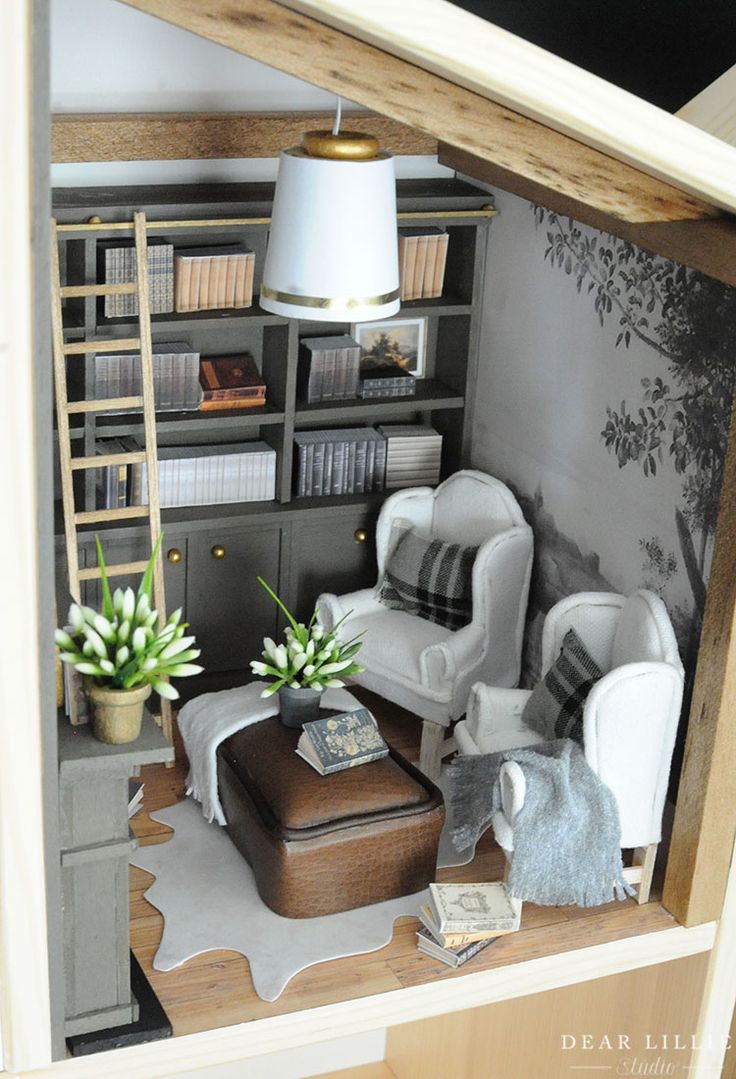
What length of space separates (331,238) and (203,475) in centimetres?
166

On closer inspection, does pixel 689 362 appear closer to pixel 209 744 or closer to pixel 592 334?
pixel 592 334

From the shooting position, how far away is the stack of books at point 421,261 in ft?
18.4

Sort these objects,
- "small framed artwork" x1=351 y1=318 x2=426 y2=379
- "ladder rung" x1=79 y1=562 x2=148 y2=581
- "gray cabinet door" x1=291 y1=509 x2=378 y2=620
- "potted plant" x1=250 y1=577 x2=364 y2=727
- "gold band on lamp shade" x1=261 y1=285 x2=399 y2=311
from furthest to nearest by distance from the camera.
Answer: "small framed artwork" x1=351 y1=318 x2=426 y2=379 → "gray cabinet door" x1=291 y1=509 x2=378 y2=620 → "ladder rung" x1=79 y1=562 x2=148 y2=581 → "potted plant" x1=250 y1=577 x2=364 y2=727 → "gold band on lamp shade" x1=261 y1=285 x2=399 y2=311

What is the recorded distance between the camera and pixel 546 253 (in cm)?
534

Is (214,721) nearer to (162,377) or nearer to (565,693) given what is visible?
(565,693)

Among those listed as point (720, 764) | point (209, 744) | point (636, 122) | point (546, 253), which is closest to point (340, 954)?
point (209, 744)

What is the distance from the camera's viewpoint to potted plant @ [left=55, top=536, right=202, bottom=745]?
3.30 meters

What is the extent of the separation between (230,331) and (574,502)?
1.59 m

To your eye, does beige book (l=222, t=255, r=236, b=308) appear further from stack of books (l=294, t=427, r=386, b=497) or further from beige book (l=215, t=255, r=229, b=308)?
stack of books (l=294, t=427, r=386, b=497)

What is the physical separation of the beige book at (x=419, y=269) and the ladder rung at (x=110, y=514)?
1.45 metres

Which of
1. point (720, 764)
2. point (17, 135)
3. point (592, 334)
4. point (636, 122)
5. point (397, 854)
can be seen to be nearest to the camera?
point (17, 135)

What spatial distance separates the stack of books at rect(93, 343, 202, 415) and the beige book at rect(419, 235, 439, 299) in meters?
1.01

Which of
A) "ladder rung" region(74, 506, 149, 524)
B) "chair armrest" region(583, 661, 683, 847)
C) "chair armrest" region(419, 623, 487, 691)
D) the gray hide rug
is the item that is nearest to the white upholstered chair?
"chair armrest" region(583, 661, 683, 847)

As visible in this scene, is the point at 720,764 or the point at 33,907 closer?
the point at 33,907
